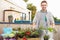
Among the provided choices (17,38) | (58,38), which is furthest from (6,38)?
(58,38)

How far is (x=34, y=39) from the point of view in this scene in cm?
300

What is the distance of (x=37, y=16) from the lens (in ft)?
12.4

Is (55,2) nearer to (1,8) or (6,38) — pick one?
(1,8)

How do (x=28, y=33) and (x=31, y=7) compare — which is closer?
(x=28, y=33)

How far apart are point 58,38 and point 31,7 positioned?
2769 cm

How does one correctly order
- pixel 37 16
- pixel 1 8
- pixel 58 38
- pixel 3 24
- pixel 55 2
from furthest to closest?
pixel 55 2, pixel 1 8, pixel 3 24, pixel 58 38, pixel 37 16

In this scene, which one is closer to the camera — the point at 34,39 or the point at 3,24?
the point at 34,39

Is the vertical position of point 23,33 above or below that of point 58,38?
above

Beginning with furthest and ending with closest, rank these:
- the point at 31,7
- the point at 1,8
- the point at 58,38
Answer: the point at 31,7
the point at 1,8
the point at 58,38

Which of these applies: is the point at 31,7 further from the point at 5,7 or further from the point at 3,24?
the point at 3,24

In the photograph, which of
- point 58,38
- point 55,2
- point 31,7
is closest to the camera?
point 58,38

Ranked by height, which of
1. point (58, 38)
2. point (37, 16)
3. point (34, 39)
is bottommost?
point (58, 38)

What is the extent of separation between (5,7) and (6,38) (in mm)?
14010

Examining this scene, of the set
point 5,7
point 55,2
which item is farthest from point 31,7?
point 5,7
